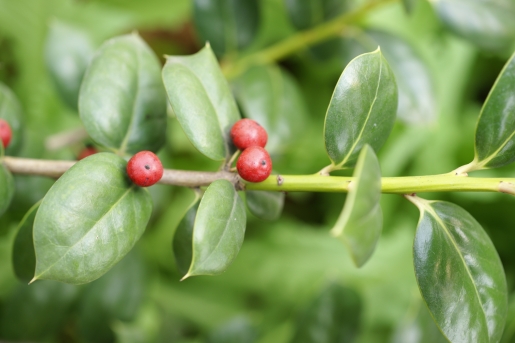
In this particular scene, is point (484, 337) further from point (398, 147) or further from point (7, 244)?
point (7, 244)

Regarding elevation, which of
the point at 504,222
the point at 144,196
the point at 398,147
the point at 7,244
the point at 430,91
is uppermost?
the point at 430,91

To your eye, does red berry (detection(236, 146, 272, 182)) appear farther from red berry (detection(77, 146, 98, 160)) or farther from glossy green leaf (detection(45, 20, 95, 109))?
glossy green leaf (detection(45, 20, 95, 109))

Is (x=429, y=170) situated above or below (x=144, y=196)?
below

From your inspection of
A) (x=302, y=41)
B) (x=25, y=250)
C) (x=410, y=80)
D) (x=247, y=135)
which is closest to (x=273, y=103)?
(x=302, y=41)

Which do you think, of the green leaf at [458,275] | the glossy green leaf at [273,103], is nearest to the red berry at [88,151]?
the glossy green leaf at [273,103]

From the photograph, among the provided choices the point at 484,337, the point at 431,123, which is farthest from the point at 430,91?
the point at 484,337

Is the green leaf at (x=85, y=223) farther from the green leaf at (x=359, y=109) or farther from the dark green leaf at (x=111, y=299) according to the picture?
the dark green leaf at (x=111, y=299)

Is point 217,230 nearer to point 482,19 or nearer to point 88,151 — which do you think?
point 88,151
